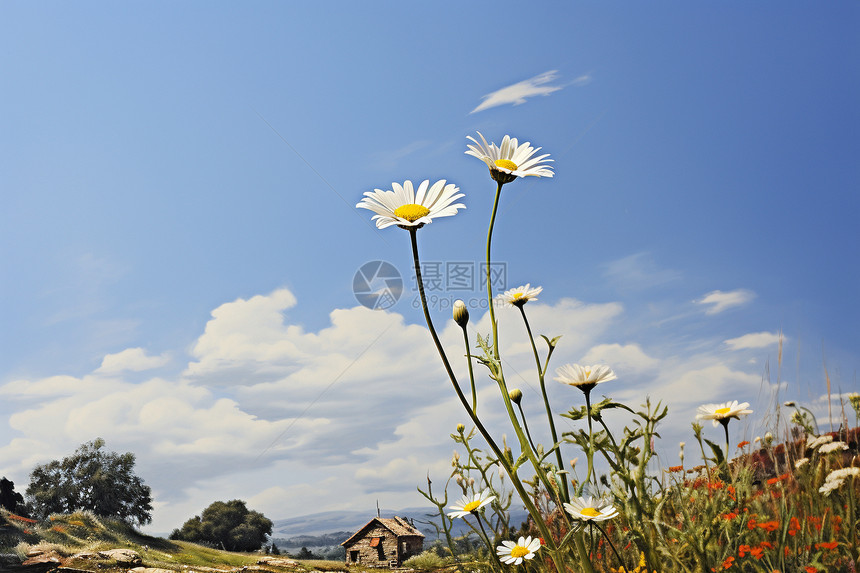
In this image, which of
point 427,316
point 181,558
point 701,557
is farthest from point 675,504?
point 181,558

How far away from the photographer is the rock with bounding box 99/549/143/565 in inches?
213

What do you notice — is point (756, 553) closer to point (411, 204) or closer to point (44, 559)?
point (411, 204)

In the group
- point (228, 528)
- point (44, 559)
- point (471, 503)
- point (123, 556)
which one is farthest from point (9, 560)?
point (471, 503)

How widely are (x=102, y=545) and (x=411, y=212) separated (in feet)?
19.2

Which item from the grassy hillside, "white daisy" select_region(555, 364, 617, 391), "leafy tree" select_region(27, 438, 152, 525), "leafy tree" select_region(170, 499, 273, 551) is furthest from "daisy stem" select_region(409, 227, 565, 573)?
"leafy tree" select_region(27, 438, 152, 525)

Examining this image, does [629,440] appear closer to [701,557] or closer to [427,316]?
[701,557]

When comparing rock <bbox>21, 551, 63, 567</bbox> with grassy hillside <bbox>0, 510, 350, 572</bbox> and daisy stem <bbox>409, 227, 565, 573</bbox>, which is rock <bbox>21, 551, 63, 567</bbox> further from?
daisy stem <bbox>409, 227, 565, 573</bbox>

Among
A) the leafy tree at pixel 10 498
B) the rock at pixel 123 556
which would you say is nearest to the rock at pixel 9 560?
the rock at pixel 123 556

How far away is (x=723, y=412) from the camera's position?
2383 millimetres

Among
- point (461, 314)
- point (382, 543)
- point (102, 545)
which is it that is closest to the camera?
point (461, 314)

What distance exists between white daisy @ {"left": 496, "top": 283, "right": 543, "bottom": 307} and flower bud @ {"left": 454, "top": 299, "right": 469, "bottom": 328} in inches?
30.0

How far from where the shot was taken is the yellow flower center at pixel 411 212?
5.84 ft

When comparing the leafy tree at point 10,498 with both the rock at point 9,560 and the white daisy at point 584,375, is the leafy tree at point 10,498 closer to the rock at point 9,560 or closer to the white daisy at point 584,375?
the rock at point 9,560

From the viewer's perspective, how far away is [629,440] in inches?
78.7
